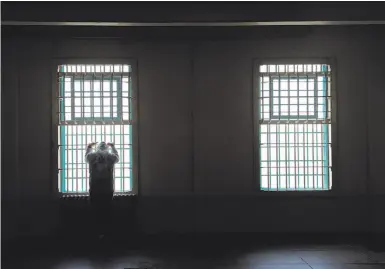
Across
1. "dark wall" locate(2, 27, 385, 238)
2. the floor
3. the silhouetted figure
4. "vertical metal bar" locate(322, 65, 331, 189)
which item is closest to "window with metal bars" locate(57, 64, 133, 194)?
"dark wall" locate(2, 27, 385, 238)

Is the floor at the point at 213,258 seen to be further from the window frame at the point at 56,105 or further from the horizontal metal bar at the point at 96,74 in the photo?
the horizontal metal bar at the point at 96,74

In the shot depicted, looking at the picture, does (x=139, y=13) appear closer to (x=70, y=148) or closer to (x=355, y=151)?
(x=70, y=148)

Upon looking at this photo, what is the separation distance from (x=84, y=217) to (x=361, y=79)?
4129 millimetres

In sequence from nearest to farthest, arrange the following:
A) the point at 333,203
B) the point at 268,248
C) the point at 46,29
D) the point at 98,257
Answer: the point at 98,257 → the point at 268,248 → the point at 46,29 → the point at 333,203

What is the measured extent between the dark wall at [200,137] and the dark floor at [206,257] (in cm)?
63

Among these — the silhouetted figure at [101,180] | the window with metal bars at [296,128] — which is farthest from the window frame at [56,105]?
the window with metal bars at [296,128]

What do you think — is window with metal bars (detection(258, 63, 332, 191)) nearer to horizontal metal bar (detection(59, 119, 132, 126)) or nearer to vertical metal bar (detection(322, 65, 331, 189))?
vertical metal bar (detection(322, 65, 331, 189))

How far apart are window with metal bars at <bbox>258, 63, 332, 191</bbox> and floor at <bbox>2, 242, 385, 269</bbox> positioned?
110 centimetres

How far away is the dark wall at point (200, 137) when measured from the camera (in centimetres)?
578

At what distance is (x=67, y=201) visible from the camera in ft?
18.7

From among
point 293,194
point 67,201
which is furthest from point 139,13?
point 293,194

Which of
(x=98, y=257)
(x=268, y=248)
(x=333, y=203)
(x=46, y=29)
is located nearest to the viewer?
(x=98, y=257)

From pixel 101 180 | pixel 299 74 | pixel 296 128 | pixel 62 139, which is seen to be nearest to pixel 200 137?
pixel 296 128

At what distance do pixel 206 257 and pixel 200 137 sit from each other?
1.71 metres
